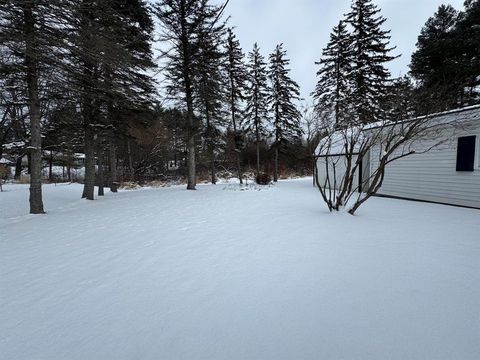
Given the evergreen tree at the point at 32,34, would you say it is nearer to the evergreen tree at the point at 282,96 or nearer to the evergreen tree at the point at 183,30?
the evergreen tree at the point at 183,30

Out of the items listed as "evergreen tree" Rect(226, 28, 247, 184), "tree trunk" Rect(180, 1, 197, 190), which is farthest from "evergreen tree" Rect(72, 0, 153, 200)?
"evergreen tree" Rect(226, 28, 247, 184)

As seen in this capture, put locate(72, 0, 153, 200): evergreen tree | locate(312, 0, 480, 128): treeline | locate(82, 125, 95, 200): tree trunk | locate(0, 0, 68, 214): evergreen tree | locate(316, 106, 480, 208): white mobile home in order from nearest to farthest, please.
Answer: locate(0, 0, 68, 214): evergreen tree → locate(72, 0, 153, 200): evergreen tree → locate(316, 106, 480, 208): white mobile home → locate(82, 125, 95, 200): tree trunk → locate(312, 0, 480, 128): treeline

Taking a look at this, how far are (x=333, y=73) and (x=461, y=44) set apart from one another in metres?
7.94

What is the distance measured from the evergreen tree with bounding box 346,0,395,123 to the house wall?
1020cm

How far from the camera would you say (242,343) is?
5.56 ft

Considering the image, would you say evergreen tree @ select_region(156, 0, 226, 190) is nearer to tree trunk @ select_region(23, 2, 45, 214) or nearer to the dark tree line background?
the dark tree line background

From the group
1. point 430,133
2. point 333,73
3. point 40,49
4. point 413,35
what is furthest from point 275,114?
point 40,49

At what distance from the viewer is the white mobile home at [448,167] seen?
686 cm

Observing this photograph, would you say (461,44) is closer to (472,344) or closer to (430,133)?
(430,133)

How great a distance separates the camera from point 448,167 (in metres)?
7.50

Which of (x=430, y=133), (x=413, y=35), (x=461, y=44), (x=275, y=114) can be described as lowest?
(x=430, y=133)

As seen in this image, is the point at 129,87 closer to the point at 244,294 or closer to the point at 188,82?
the point at 188,82

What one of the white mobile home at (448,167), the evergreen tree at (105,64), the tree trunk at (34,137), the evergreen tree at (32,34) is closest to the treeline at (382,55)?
the white mobile home at (448,167)

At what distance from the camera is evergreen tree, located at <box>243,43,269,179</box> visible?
20.1 m
